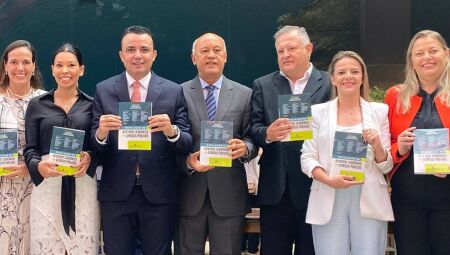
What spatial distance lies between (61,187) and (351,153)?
2137mm

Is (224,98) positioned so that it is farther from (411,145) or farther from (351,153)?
(411,145)

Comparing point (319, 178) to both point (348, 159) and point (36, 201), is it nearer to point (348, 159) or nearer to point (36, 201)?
point (348, 159)

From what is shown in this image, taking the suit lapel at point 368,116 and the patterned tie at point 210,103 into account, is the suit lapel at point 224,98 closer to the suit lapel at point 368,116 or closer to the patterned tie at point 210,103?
the patterned tie at point 210,103

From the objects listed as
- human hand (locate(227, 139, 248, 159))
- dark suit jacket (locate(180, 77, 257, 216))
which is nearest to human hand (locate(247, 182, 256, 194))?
dark suit jacket (locate(180, 77, 257, 216))

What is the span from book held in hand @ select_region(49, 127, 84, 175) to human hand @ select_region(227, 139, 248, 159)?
1.07 m

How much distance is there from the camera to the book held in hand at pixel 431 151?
3.68m

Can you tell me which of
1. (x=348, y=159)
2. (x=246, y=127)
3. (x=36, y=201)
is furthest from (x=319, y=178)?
(x=36, y=201)

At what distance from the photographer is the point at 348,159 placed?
12.3 feet

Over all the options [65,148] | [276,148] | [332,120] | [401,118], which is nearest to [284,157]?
[276,148]

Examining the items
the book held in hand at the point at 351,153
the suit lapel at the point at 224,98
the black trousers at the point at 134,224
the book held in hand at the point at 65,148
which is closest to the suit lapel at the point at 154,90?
the suit lapel at the point at 224,98

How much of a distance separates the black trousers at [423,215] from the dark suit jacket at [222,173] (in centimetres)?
113

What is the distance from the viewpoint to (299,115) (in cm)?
392

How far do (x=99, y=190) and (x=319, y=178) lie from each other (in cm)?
163

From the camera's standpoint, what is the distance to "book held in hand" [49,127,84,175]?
3.97 meters
